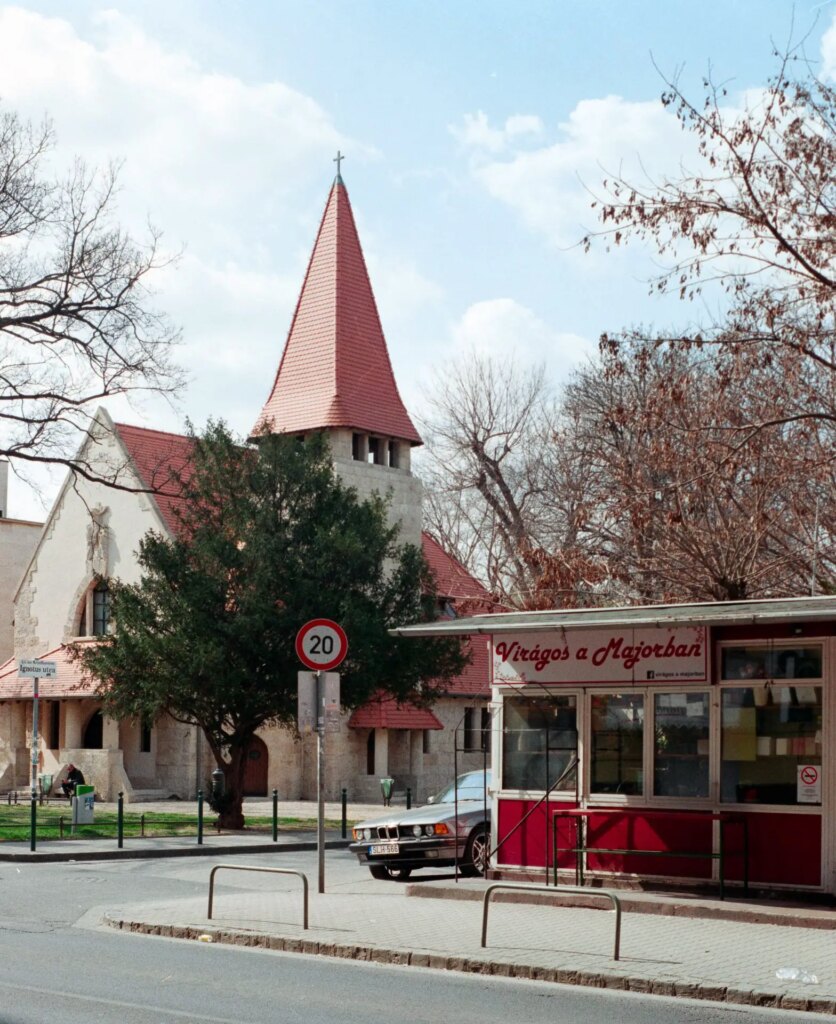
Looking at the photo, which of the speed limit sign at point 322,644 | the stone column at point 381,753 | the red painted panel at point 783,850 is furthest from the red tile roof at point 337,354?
the red painted panel at point 783,850

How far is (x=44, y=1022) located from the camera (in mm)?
9578

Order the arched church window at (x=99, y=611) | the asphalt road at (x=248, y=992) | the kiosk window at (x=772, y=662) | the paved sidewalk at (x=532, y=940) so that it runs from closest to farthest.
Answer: the asphalt road at (x=248, y=992), the paved sidewalk at (x=532, y=940), the kiosk window at (x=772, y=662), the arched church window at (x=99, y=611)

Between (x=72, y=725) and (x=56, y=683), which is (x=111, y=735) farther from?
(x=56, y=683)

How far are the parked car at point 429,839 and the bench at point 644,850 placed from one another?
228 centimetres

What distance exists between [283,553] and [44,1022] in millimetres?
27206

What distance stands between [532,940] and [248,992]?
12.0 feet

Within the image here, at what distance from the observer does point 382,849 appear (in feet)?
68.4

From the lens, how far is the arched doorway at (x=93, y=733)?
52281mm

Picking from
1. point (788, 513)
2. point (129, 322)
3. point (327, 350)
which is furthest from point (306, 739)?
point (788, 513)

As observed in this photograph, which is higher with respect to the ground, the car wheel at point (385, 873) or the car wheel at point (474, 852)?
the car wheel at point (474, 852)

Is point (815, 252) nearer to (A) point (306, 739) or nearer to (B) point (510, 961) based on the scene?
(B) point (510, 961)

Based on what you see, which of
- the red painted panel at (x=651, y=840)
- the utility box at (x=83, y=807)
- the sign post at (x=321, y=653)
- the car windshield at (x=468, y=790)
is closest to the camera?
the red painted panel at (x=651, y=840)

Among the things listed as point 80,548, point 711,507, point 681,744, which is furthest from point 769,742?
point 80,548

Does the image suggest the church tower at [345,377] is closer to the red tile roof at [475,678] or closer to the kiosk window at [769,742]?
the red tile roof at [475,678]
